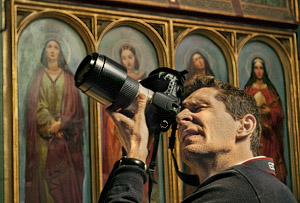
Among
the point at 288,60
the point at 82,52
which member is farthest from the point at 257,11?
the point at 82,52

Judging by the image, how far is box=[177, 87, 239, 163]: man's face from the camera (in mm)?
2396

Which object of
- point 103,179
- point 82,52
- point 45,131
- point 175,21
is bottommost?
point 103,179

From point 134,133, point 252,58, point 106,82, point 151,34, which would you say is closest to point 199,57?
point 151,34

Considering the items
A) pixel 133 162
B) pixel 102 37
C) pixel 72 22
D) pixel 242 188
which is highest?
pixel 72 22

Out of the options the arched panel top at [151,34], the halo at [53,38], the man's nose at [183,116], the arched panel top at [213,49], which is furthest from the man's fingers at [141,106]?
the arched panel top at [213,49]

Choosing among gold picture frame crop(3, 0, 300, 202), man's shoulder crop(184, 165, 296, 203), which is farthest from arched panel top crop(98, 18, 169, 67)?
man's shoulder crop(184, 165, 296, 203)

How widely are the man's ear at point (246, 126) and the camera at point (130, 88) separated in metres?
0.38

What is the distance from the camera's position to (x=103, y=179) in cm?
642

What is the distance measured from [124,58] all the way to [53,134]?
1.30 metres

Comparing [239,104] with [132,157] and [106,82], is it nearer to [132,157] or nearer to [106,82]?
[132,157]

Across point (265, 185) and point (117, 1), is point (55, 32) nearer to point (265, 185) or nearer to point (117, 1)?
point (117, 1)

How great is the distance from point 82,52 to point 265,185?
465 centimetres

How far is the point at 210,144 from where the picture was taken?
2.40 metres

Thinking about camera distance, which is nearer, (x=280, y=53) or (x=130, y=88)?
(x=130, y=88)
